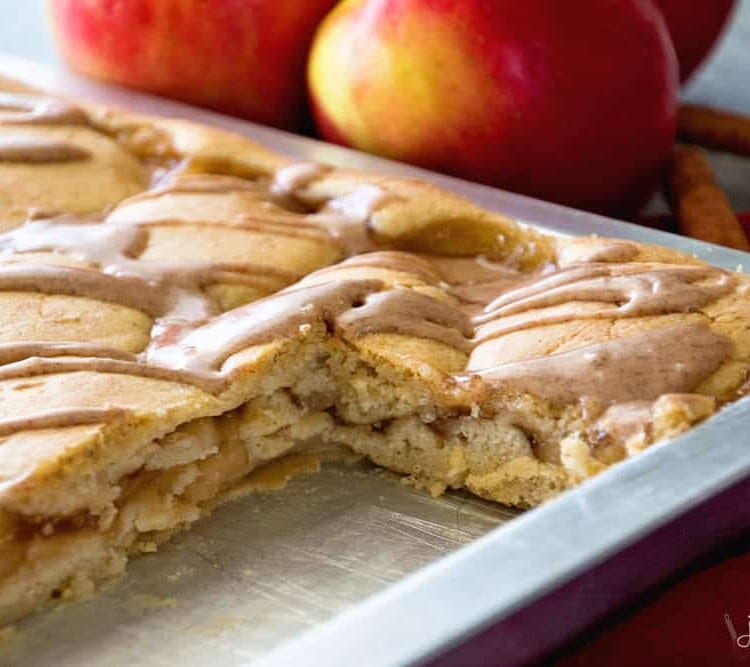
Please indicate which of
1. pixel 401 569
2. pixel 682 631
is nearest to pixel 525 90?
pixel 401 569

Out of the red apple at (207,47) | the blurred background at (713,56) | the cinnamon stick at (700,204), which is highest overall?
the blurred background at (713,56)

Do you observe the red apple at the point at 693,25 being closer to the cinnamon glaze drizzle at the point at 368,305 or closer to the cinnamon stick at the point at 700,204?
the cinnamon stick at the point at 700,204

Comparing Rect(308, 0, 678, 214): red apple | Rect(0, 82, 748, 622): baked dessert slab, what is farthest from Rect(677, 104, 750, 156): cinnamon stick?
Rect(0, 82, 748, 622): baked dessert slab

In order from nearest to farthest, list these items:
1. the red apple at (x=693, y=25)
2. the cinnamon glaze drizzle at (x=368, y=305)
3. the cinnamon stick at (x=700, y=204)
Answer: the cinnamon glaze drizzle at (x=368, y=305)
the cinnamon stick at (x=700, y=204)
the red apple at (x=693, y=25)

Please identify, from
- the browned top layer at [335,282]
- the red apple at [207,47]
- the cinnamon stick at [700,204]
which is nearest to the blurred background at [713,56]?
the red apple at [207,47]

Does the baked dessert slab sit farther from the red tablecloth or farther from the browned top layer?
the red tablecloth

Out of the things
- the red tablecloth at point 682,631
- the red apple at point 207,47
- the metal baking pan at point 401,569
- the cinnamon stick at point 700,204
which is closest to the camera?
the metal baking pan at point 401,569

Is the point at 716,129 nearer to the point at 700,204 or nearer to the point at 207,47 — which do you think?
the point at 700,204

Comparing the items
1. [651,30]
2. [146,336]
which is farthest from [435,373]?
[651,30]
